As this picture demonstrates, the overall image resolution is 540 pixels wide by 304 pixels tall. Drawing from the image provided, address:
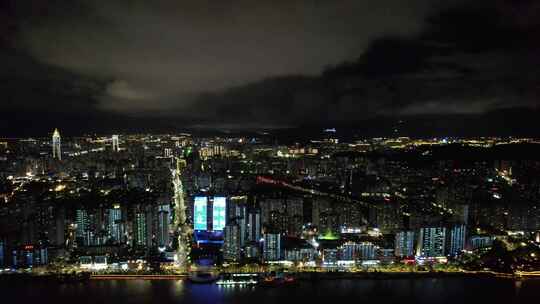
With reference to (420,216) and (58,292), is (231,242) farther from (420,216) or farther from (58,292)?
(420,216)

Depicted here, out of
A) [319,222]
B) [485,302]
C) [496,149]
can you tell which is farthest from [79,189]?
[496,149]

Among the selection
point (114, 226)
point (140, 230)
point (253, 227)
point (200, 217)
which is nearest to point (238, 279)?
point (253, 227)

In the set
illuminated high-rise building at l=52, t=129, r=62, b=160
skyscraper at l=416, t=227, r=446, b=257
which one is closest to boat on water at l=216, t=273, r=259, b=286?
skyscraper at l=416, t=227, r=446, b=257

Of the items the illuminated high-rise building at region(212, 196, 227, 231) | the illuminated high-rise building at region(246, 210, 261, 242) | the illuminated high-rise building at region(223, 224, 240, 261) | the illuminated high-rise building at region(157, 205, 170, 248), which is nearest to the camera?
the illuminated high-rise building at region(223, 224, 240, 261)

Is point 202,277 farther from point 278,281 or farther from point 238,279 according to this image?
point 278,281

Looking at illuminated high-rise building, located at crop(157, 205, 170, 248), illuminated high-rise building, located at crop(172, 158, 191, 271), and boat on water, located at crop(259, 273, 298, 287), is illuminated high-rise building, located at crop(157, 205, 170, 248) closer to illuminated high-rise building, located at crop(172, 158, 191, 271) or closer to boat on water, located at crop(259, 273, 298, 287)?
illuminated high-rise building, located at crop(172, 158, 191, 271)

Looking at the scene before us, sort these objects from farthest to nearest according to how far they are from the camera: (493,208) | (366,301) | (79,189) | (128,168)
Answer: (128,168) → (79,189) → (493,208) → (366,301)

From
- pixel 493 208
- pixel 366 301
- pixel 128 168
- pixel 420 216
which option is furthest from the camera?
pixel 128 168
